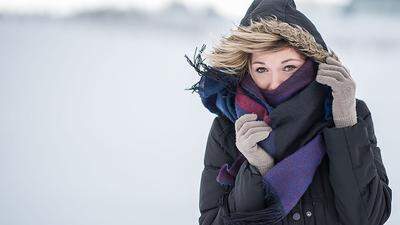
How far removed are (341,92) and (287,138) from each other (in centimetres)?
21

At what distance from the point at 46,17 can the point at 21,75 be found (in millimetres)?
5240

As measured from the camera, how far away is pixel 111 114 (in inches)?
248

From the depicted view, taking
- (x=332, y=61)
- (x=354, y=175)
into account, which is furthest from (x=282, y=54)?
(x=354, y=175)

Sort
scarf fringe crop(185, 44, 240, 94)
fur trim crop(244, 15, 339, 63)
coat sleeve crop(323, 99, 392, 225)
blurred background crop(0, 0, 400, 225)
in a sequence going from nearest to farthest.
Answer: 1. coat sleeve crop(323, 99, 392, 225)
2. fur trim crop(244, 15, 339, 63)
3. scarf fringe crop(185, 44, 240, 94)
4. blurred background crop(0, 0, 400, 225)

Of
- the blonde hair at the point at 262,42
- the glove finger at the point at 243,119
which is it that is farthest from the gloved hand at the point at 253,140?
the blonde hair at the point at 262,42

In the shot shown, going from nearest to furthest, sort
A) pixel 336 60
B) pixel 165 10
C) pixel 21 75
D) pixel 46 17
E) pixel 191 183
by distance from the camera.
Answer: pixel 336 60
pixel 191 183
pixel 21 75
pixel 46 17
pixel 165 10

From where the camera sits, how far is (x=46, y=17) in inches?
505

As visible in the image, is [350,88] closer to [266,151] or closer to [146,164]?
[266,151]

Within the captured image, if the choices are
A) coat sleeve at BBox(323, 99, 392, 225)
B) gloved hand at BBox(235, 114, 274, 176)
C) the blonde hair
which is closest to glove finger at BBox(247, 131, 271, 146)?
gloved hand at BBox(235, 114, 274, 176)

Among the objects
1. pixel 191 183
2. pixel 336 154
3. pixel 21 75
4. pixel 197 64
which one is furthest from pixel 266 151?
pixel 21 75

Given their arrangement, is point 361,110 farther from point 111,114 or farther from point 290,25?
point 111,114

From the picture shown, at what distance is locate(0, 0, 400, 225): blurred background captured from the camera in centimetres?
379

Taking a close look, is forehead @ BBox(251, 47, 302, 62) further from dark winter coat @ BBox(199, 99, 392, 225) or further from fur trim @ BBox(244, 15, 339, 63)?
dark winter coat @ BBox(199, 99, 392, 225)

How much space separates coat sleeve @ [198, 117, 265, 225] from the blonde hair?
22cm
